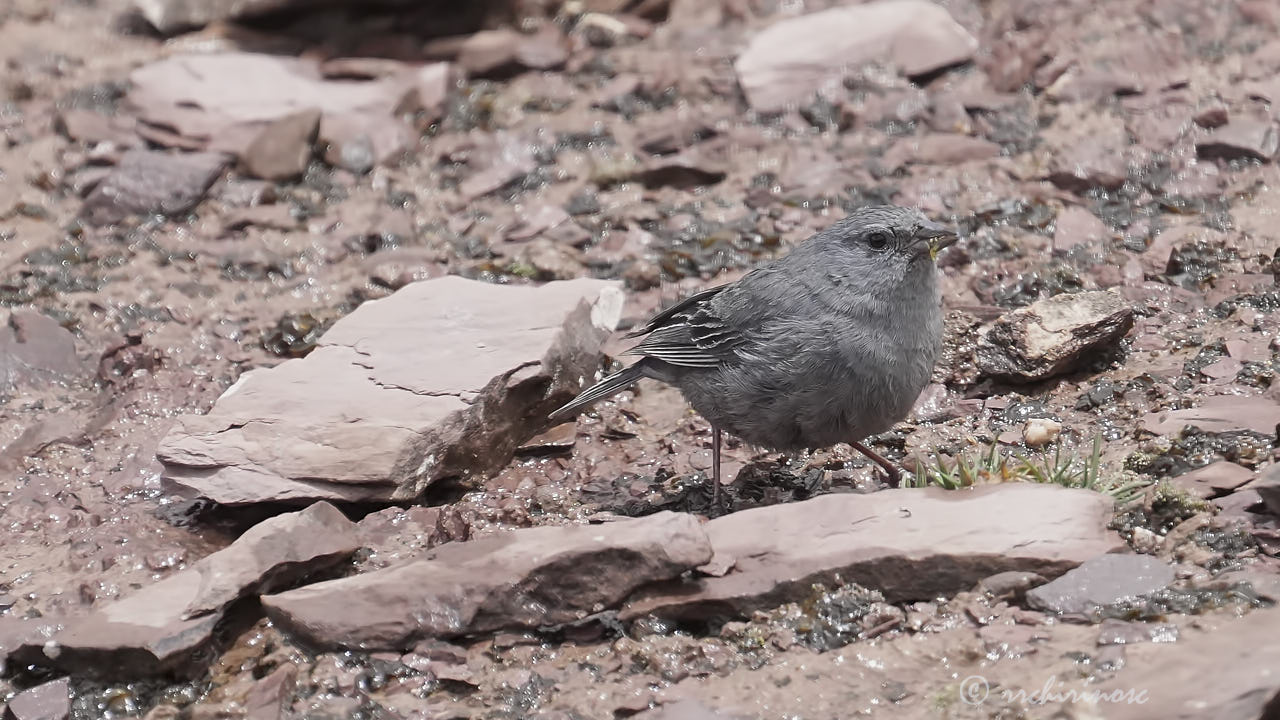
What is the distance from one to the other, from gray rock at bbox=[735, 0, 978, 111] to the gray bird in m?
3.71

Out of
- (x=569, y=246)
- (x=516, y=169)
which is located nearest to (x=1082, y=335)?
(x=569, y=246)

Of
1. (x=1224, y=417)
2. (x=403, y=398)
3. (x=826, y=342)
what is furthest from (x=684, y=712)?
(x=1224, y=417)

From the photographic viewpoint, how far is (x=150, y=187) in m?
9.03

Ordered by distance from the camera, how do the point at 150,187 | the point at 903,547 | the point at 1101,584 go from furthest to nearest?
the point at 150,187 → the point at 903,547 → the point at 1101,584

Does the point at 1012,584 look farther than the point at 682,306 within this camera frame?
No

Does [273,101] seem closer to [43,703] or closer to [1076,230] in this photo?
[1076,230]

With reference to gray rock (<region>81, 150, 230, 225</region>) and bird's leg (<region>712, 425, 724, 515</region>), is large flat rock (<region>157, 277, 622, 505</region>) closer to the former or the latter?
bird's leg (<region>712, 425, 724, 515</region>)

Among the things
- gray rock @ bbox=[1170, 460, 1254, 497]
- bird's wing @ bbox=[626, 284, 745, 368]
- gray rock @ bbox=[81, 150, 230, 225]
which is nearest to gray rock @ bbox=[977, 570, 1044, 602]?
gray rock @ bbox=[1170, 460, 1254, 497]

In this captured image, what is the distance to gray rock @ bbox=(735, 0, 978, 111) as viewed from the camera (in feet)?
31.7

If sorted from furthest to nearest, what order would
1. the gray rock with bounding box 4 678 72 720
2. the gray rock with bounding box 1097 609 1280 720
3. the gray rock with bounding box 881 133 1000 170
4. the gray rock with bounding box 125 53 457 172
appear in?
the gray rock with bounding box 125 53 457 172 < the gray rock with bounding box 881 133 1000 170 < the gray rock with bounding box 4 678 72 720 < the gray rock with bounding box 1097 609 1280 720

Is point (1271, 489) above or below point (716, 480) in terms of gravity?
above

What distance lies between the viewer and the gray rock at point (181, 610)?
197 inches

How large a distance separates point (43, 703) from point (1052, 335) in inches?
182

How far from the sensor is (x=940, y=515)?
16.7 feet
